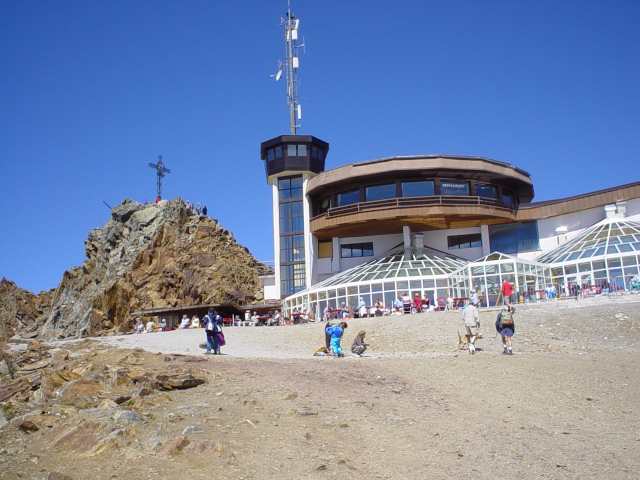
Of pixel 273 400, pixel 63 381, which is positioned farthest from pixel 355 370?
pixel 63 381

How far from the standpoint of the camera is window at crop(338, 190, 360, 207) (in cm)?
4312

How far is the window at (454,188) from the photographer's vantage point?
41.8 meters

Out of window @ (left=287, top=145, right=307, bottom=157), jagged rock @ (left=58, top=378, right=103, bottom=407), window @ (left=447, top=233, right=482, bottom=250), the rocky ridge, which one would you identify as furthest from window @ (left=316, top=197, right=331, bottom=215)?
jagged rock @ (left=58, top=378, right=103, bottom=407)

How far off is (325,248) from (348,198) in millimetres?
4715

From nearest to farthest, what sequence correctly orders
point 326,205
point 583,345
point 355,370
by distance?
point 355,370 < point 583,345 < point 326,205

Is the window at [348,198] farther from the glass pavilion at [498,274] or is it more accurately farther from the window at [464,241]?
the window at [464,241]

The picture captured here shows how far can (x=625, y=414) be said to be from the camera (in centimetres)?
1176

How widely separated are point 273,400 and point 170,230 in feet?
155

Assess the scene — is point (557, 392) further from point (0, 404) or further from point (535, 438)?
point (0, 404)

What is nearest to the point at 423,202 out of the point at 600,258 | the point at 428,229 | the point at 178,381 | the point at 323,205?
the point at 428,229

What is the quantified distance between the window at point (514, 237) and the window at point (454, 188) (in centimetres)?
345

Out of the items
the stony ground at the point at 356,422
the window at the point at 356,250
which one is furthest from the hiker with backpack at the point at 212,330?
the window at the point at 356,250

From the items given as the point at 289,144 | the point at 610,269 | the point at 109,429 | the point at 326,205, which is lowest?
the point at 109,429

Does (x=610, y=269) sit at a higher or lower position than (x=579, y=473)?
higher
